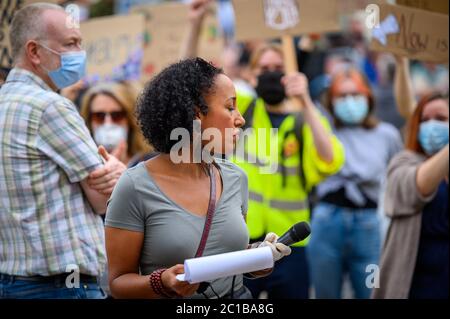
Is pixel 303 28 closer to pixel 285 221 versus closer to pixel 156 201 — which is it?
pixel 285 221

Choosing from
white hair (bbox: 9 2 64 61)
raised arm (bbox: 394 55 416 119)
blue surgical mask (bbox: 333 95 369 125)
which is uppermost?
white hair (bbox: 9 2 64 61)

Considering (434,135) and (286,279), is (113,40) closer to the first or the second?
(286,279)

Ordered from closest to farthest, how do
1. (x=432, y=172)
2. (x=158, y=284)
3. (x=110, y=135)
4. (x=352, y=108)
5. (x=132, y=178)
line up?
(x=158, y=284)
(x=132, y=178)
(x=432, y=172)
(x=110, y=135)
(x=352, y=108)

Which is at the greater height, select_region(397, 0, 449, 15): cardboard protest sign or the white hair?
select_region(397, 0, 449, 15): cardboard protest sign

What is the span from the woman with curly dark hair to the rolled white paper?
104mm

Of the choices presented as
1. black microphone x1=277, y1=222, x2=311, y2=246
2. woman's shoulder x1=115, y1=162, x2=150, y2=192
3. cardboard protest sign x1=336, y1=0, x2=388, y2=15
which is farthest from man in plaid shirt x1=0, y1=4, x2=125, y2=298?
cardboard protest sign x1=336, y1=0, x2=388, y2=15

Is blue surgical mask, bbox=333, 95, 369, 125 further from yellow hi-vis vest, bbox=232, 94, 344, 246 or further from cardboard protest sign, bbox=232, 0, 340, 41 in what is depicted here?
cardboard protest sign, bbox=232, 0, 340, 41

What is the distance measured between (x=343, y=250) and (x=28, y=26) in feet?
9.58

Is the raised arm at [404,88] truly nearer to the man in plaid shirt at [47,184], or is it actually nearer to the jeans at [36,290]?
the man in plaid shirt at [47,184]

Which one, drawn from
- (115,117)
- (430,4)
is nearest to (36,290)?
(115,117)

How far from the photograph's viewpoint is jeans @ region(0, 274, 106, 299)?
327cm

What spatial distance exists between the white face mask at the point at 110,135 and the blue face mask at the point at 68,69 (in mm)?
1119

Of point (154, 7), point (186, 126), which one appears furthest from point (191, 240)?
point (154, 7)

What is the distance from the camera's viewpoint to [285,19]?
191 inches
